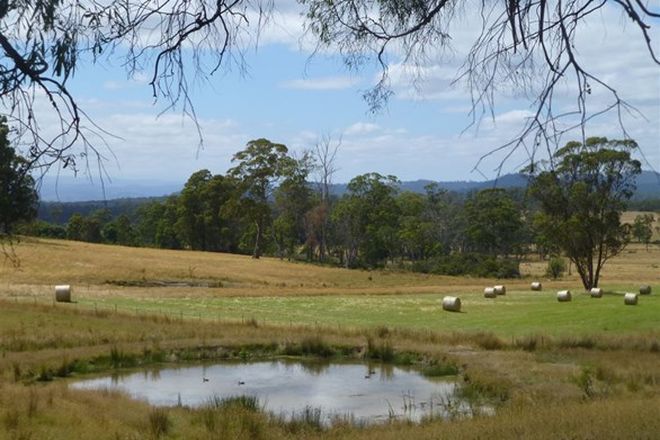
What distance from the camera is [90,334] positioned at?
24.4 metres

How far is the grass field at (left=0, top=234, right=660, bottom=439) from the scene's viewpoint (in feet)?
37.8

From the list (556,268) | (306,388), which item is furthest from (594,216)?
(306,388)

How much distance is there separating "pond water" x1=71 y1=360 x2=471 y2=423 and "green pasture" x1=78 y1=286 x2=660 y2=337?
7.66m

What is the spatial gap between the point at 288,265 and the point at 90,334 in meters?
47.5

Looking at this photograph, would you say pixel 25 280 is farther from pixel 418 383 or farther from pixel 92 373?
pixel 418 383

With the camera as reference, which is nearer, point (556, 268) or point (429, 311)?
point (429, 311)

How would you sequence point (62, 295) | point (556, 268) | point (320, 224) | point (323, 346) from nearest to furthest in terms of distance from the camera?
point (323, 346) < point (62, 295) < point (556, 268) < point (320, 224)

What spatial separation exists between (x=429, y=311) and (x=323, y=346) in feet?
41.8

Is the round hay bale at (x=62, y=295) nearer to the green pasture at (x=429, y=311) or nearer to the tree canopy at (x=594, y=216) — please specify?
the green pasture at (x=429, y=311)

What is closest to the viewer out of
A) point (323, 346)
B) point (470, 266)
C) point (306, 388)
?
point (306, 388)

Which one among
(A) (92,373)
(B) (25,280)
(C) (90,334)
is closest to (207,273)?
(B) (25,280)

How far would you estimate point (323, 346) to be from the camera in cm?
2391

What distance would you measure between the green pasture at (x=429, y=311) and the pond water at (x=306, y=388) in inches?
301

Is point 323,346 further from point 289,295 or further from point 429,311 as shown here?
point 289,295
